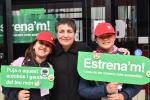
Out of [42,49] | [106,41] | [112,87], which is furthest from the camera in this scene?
[42,49]

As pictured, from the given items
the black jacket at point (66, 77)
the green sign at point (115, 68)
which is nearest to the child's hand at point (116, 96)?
the green sign at point (115, 68)

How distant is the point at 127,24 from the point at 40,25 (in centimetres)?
122

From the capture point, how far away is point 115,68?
10.1ft

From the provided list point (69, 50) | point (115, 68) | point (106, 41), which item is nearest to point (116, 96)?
point (115, 68)

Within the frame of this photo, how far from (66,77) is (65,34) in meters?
0.35

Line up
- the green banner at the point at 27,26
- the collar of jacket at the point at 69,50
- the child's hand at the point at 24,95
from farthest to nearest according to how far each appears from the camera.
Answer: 1. the green banner at the point at 27,26
2. the collar of jacket at the point at 69,50
3. the child's hand at the point at 24,95

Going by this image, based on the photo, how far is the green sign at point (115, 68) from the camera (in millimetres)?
3049

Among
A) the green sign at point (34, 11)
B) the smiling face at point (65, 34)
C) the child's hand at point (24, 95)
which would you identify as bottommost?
the child's hand at point (24, 95)

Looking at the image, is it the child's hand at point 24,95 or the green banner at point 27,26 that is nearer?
the child's hand at point 24,95

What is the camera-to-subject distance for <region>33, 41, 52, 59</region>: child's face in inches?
127

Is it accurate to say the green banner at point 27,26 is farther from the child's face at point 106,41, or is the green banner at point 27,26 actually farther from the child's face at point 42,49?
the child's face at point 106,41

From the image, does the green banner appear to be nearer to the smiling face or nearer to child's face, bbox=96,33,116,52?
the smiling face

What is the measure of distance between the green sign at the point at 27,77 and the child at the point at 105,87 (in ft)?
0.89

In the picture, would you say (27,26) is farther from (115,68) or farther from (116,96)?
(116,96)
